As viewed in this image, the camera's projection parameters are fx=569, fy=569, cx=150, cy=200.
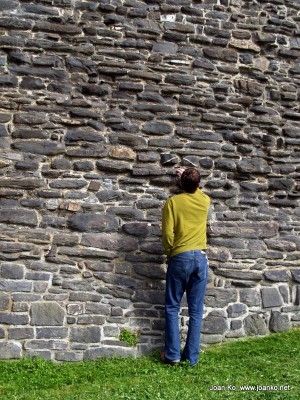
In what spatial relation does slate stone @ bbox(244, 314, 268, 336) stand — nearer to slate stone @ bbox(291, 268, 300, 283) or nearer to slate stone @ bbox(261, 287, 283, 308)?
slate stone @ bbox(261, 287, 283, 308)

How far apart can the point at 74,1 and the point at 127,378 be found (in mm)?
4096

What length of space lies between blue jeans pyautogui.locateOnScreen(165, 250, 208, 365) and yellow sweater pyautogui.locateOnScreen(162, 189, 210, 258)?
0.28 ft

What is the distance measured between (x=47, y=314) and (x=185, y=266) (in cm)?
144

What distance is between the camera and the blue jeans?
5.27m

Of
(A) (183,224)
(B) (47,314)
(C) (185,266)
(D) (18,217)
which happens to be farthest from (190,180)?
(B) (47,314)

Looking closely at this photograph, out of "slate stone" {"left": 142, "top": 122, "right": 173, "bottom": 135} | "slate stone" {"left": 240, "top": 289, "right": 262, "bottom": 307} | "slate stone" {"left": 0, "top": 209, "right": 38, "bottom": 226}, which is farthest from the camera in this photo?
"slate stone" {"left": 142, "top": 122, "right": 173, "bottom": 135}

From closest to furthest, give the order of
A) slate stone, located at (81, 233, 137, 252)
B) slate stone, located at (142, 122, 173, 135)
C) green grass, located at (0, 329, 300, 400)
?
1. green grass, located at (0, 329, 300, 400)
2. slate stone, located at (81, 233, 137, 252)
3. slate stone, located at (142, 122, 173, 135)

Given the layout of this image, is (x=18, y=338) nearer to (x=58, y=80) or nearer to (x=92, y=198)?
(x=92, y=198)

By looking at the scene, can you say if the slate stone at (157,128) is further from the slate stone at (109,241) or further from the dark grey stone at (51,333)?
the dark grey stone at (51,333)

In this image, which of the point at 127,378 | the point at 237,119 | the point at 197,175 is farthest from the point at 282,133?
the point at 127,378

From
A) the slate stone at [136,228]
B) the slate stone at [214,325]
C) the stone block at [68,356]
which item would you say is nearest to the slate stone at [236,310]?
the slate stone at [214,325]

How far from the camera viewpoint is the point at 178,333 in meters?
5.34

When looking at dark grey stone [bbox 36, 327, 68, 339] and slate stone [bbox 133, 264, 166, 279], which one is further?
slate stone [bbox 133, 264, 166, 279]

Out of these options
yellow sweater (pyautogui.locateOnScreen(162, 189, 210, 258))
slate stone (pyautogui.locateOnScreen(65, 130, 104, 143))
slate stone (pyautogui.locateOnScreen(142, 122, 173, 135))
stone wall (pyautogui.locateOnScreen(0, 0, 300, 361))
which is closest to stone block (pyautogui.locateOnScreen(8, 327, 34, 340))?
Result: stone wall (pyautogui.locateOnScreen(0, 0, 300, 361))
